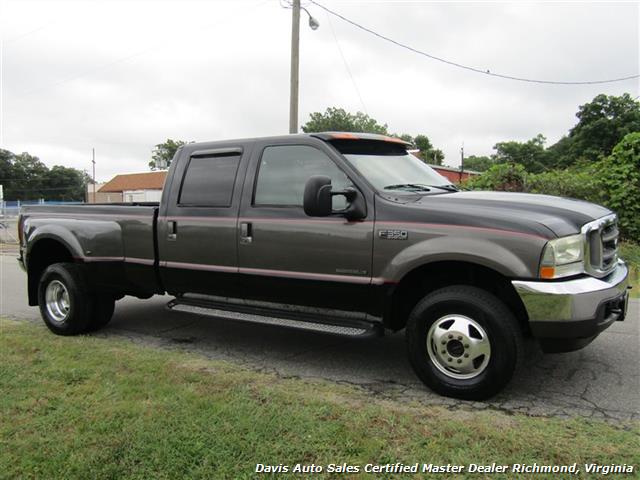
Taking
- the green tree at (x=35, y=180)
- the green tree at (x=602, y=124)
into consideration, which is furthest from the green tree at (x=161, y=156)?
the green tree at (x=602, y=124)

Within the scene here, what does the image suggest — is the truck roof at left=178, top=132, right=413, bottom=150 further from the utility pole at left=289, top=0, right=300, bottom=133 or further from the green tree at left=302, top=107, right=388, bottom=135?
the green tree at left=302, top=107, right=388, bottom=135

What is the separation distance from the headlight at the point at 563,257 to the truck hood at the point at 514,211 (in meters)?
0.06

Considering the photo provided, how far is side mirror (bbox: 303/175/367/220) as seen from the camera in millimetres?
3795

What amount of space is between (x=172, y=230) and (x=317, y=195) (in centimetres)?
177

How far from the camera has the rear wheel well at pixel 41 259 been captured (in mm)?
5918

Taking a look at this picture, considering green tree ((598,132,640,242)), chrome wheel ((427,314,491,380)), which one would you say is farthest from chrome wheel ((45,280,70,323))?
green tree ((598,132,640,242))

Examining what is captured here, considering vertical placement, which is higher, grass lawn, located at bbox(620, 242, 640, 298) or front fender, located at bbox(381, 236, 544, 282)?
front fender, located at bbox(381, 236, 544, 282)

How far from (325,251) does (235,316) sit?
1.08 meters

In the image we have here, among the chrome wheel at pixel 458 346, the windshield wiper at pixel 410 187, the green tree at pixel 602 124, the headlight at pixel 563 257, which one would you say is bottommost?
the chrome wheel at pixel 458 346

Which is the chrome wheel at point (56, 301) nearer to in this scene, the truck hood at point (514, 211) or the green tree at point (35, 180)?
the truck hood at point (514, 211)

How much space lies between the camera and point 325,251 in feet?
13.4

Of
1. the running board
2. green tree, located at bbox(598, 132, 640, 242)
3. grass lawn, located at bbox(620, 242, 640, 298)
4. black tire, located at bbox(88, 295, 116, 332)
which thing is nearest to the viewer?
the running board

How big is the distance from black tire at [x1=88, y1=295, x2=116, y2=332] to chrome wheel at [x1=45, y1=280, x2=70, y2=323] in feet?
0.99

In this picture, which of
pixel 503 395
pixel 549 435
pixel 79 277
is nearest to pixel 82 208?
pixel 79 277
